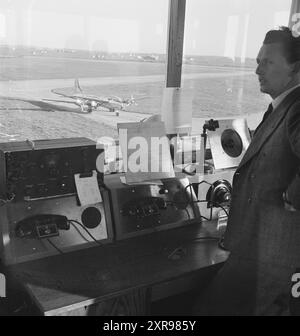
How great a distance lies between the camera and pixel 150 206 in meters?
1.66

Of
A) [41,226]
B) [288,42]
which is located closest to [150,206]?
[41,226]

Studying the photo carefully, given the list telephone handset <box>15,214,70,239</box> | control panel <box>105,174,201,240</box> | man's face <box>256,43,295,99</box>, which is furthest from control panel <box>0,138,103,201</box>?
man's face <box>256,43,295,99</box>

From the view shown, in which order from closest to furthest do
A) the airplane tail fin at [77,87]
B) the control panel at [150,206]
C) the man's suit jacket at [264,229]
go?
the man's suit jacket at [264,229]
the control panel at [150,206]
the airplane tail fin at [77,87]

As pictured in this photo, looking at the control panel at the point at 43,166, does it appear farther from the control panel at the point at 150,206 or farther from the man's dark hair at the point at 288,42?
the man's dark hair at the point at 288,42

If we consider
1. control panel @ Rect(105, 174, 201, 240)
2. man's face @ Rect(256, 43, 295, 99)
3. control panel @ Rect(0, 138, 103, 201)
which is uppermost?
man's face @ Rect(256, 43, 295, 99)

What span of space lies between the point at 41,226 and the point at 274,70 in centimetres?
106

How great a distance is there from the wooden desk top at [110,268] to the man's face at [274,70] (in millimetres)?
701

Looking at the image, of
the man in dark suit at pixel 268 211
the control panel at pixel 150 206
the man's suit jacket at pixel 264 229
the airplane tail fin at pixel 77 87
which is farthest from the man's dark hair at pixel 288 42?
the airplane tail fin at pixel 77 87

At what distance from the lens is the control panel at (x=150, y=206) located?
1.61m

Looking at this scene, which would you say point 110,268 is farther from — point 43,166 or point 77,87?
point 77,87

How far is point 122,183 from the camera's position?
1668 millimetres

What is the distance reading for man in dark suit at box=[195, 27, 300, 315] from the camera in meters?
1.31

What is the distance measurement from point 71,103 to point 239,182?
1.02 meters

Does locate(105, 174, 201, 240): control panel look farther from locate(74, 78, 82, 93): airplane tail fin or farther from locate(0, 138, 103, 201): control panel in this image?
locate(74, 78, 82, 93): airplane tail fin
